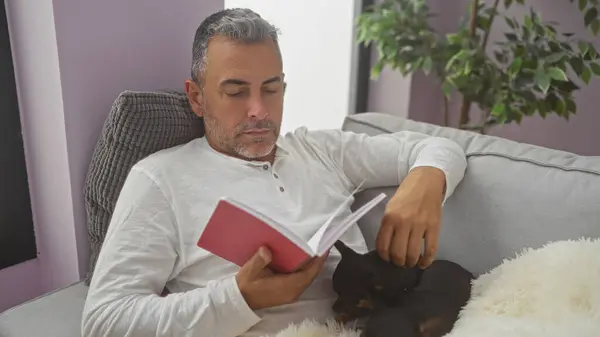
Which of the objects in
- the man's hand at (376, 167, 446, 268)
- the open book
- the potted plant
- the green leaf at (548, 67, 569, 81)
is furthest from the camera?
the potted plant

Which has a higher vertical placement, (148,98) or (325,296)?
(148,98)

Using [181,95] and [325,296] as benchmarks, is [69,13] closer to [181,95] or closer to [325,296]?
[181,95]

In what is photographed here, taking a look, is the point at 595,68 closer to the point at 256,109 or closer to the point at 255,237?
the point at 256,109

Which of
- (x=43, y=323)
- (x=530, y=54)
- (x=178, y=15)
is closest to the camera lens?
(x=43, y=323)

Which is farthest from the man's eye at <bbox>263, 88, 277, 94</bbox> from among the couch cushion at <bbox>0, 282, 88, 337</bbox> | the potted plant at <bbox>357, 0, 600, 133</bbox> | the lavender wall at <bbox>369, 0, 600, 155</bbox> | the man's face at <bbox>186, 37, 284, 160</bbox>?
the lavender wall at <bbox>369, 0, 600, 155</bbox>

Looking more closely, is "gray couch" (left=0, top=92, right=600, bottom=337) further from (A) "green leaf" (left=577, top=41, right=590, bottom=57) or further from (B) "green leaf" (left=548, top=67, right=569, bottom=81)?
(A) "green leaf" (left=577, top=41, right=590, bottom=57)

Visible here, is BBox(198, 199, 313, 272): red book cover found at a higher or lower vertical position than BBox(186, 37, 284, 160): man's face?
lower

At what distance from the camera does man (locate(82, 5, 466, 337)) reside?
3.03ft

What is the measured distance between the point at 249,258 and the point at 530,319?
1.62 ft

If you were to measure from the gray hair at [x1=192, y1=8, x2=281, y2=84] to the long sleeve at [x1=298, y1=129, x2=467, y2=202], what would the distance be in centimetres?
30

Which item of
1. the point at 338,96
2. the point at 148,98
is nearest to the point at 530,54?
the point at 338,96

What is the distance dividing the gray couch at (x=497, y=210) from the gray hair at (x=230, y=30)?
0.42ft

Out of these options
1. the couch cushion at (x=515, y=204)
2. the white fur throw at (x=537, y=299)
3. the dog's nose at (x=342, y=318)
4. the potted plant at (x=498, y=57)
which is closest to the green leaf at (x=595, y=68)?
the potted plant at (x=498, y=57)

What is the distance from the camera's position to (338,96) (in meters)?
2.45
